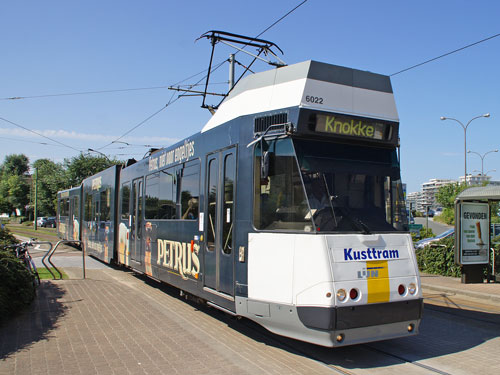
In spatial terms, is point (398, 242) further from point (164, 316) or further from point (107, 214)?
point (107, 214)

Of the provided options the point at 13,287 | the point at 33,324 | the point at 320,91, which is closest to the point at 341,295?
the point at 320,91

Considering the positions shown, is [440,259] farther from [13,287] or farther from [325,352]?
[13,287]

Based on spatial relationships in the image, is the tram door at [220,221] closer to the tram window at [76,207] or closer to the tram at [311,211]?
the tram at [311,211]

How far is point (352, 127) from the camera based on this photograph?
6203 mm

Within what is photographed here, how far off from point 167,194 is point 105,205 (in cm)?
691

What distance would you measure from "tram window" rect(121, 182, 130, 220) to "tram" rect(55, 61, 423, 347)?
19.7ft

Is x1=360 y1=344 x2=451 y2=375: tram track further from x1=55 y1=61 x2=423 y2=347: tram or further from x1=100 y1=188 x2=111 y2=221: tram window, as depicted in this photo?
x1=100 y1=188 x2=111 y2=221: tram window

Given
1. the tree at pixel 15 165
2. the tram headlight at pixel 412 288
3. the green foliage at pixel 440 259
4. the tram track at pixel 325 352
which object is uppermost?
the tree at pixel 15 165

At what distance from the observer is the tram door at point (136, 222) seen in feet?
38.7

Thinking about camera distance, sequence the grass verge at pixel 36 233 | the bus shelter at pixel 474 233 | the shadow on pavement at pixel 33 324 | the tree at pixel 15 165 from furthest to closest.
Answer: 1. the tree at pixel 15 165
2. the grass verge at pixel 36 233
3. the bus shelter at pixel 474 233
4. the shadow on pavement at pixel 33 324

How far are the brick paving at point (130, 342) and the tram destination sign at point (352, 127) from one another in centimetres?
299

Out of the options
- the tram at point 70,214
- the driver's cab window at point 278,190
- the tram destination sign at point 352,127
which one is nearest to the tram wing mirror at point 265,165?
the driver's cab window at point 278,190

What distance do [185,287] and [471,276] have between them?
8.29m

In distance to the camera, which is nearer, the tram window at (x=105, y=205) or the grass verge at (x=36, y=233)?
the tram window at (x=105, y=205)
